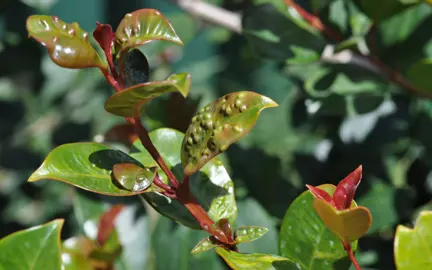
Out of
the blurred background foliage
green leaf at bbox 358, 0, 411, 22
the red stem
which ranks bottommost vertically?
the blurred background foliage

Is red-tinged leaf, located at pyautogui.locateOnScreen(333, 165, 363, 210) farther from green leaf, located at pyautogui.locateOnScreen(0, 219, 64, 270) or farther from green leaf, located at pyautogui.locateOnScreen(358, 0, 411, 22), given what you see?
green leaf, located at pyautogui.locateOnScreen(358, 0, 411, 22)

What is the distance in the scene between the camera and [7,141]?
167 centimetres

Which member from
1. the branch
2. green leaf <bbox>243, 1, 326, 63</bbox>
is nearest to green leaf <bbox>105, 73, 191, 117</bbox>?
green leaf <bbox>243, 1, 326, 63</bbox>

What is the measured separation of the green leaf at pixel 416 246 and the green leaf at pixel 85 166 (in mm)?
220

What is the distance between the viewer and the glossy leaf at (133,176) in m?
0.53

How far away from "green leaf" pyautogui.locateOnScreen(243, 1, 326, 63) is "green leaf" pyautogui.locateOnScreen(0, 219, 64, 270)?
1.65ft

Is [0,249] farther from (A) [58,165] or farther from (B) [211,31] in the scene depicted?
(B) [211,31]

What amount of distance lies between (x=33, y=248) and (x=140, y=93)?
0.18 meters

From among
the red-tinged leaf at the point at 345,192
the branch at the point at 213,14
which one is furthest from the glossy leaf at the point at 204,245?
the branch at the point at 213,14

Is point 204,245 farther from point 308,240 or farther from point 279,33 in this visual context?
point 279,33

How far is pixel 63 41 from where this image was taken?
0.50 meters

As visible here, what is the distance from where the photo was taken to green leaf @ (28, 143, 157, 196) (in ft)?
1.80

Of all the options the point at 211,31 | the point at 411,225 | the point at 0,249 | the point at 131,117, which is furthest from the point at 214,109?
the point at 211,31

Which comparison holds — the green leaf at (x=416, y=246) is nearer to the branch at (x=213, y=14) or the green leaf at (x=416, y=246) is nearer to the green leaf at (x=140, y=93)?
the green leaf at (x=140, y=93)
